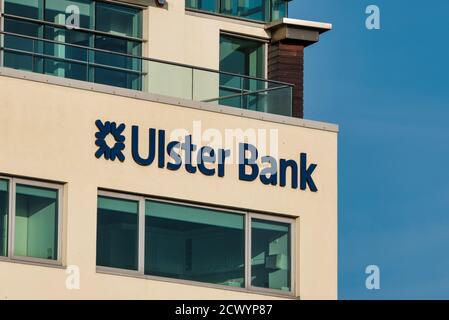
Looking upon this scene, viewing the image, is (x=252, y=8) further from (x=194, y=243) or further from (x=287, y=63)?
(x=194, y=243)

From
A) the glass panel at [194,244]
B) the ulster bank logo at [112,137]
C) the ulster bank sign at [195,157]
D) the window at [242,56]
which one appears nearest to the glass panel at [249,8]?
the window at [242,56]

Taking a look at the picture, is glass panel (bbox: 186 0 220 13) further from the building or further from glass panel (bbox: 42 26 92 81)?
glass panel (bbox: 42 26 92 81)

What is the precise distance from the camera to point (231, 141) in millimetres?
42344

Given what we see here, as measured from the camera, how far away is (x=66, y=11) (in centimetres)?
4434

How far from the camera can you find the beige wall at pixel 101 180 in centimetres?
3950

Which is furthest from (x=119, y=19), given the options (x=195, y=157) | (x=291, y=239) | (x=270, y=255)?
(x=270, y=255)

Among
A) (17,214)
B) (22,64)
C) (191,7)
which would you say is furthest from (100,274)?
(191,7)

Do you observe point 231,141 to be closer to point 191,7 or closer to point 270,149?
point 270,149

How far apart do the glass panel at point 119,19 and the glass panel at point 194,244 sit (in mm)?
5397

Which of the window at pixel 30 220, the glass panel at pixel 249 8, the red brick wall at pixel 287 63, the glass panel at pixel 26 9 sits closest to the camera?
the window at pixel 30 220

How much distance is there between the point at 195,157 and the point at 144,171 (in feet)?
4.09

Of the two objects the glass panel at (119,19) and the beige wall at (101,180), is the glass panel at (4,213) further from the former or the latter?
the glass panel at (119,19)

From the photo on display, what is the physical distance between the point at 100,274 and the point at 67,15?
22.4ft

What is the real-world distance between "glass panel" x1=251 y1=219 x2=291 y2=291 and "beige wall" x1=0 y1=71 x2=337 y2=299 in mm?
273
